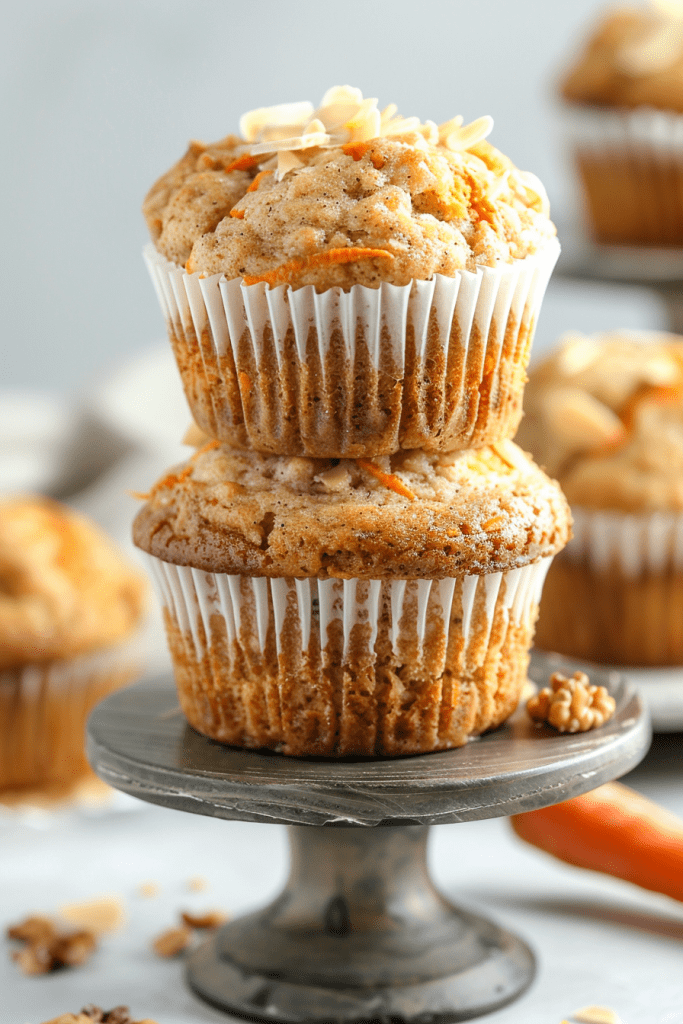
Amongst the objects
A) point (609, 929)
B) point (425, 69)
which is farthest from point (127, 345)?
point (609, 929)

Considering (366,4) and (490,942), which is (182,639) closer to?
(490,942)

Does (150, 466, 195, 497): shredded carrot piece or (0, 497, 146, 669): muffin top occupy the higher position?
(150, 466, 195, 497): shredded carrot piece

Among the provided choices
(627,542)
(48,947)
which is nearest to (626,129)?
(627,542)

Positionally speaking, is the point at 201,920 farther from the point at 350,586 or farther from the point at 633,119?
the point at 633,119

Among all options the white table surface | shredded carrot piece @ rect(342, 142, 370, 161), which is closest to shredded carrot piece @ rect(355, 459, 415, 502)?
shredded carrot piece @ rect(342, 142, 370, 161)

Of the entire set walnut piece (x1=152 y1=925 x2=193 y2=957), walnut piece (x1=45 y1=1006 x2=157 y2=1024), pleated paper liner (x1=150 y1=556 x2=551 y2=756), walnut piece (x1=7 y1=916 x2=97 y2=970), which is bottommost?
walnut piece (x1=152 y1=925 x2=193 y2=957)

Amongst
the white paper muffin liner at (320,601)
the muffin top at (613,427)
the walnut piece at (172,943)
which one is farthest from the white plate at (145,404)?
the white paper muffin liner at (320,601)

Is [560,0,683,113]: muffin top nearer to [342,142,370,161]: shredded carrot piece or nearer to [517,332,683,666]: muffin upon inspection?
[517,332,683,666]: muffin
